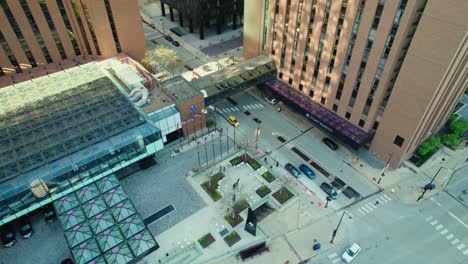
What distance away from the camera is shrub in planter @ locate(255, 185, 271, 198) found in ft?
215

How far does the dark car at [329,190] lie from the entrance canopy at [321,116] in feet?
36.0

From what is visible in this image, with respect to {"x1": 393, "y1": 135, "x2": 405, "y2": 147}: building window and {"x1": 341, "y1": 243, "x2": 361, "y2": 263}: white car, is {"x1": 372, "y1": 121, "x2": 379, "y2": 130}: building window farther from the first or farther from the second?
{"x1": 341, "y1": 243, "x2": 361, "y2": 263}: white car

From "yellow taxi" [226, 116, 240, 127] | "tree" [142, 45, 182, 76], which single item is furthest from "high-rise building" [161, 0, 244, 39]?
"yellow taxi" [226, 116, 240, 127]

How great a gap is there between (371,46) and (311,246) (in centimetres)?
3961

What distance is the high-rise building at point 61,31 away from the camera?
74.3 metres

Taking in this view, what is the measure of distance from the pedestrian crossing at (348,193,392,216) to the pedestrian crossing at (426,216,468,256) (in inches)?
314

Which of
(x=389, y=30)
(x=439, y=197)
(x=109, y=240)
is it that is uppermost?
(x=389, y=30)

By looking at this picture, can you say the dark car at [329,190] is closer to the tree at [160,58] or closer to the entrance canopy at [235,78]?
the entrance canopy at [235,78]

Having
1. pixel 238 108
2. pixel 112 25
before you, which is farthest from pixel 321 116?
pixel 112 25

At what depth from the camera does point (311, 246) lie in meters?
58.2

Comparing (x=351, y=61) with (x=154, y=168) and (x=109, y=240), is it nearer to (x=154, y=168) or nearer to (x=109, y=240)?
(x=154, y=168)

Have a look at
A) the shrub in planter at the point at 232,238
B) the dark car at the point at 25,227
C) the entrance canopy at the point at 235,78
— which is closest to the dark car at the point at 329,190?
the shrub in planter at the point at 232,238

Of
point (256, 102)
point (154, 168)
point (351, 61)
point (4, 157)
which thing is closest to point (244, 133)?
point (256, 102)

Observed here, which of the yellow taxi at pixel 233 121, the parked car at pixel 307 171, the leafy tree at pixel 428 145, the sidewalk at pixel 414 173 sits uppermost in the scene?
the leafy tree at pixel 428 145
